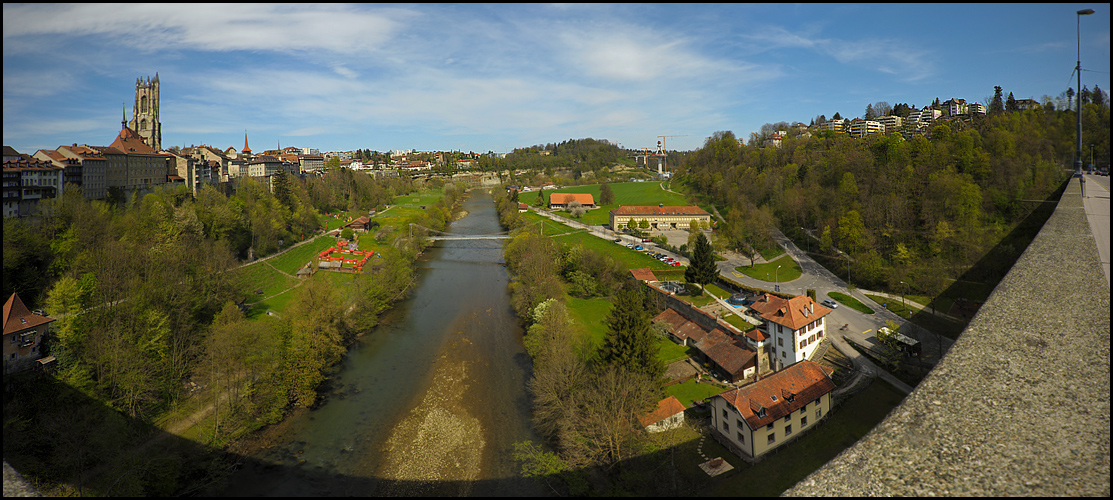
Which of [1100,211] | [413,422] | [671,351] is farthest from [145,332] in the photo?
[1100,211]

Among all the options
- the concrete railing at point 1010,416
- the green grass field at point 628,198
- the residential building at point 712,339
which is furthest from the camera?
the green grass field at point 628,198

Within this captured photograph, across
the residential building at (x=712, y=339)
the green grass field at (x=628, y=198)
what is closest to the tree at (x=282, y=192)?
the green grass field at (x=628, y=198)

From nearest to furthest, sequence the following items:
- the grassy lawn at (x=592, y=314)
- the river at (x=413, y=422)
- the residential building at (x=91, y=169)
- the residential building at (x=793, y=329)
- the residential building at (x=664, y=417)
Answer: the river at (x=413, y=422) → the residential building at (x=664, y=417) → the residential building at (x=793, y=329) → the grassy lawn at (x=592, y=314) → the residential building at (x=91, y=169)

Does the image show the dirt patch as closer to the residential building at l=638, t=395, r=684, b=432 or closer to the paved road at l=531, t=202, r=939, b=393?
the residential building at l=638, t=395, r=684, b=432

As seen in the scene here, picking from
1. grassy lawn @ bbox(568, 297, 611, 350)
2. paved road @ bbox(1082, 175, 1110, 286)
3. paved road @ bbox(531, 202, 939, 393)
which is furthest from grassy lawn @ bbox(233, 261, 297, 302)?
paved road @ bbox(1082, 175, 1110, 286)

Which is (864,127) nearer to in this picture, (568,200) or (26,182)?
(568,200)

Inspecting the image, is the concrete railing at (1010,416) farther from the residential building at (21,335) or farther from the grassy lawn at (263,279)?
the grassy lawn at (263,279)

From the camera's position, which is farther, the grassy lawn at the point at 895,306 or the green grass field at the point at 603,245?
the green grass field at the point at 603,245

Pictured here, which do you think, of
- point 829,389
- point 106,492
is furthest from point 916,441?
point 106,492
